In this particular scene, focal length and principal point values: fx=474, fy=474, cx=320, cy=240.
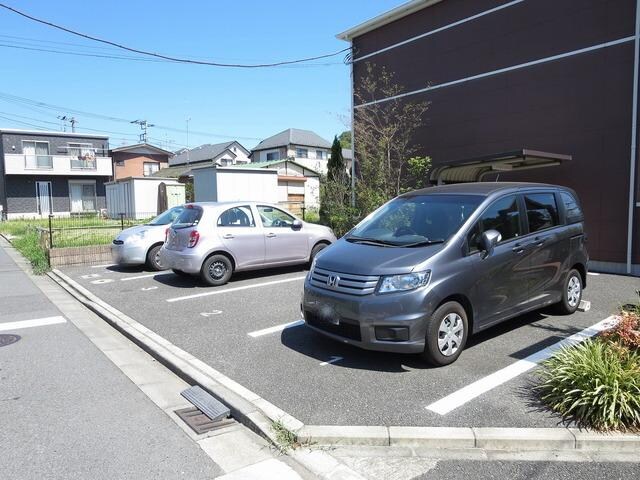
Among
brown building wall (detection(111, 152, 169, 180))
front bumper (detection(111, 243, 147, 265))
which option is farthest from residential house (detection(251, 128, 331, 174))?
front bumper (detection(111, 243, 147, 265))

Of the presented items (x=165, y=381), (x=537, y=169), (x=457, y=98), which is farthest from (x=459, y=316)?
(x=457, y=98)

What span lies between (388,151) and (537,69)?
436 centimetres

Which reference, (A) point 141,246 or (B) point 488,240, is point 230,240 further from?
(B) point 488,240

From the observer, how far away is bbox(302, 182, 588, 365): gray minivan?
4.44m

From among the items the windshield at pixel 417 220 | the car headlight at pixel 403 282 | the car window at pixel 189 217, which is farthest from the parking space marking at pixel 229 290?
the car headlight at pixel 403 282

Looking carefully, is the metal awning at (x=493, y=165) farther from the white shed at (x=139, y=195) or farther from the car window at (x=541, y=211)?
the white shed at (x=139, y=195)

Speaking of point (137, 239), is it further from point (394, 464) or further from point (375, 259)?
point (394, 464)

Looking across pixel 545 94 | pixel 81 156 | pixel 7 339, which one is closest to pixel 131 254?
pixel 7 339

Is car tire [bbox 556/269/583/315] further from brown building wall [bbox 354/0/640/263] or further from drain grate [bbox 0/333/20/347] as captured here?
drain grate [bbox 0/333/20/347]

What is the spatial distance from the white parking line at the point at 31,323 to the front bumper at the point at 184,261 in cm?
210

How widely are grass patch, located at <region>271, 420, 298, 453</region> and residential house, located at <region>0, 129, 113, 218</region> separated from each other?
110 feet

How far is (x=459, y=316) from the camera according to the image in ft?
15.5

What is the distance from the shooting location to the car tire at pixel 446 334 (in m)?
4.47

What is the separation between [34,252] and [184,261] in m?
7.14
